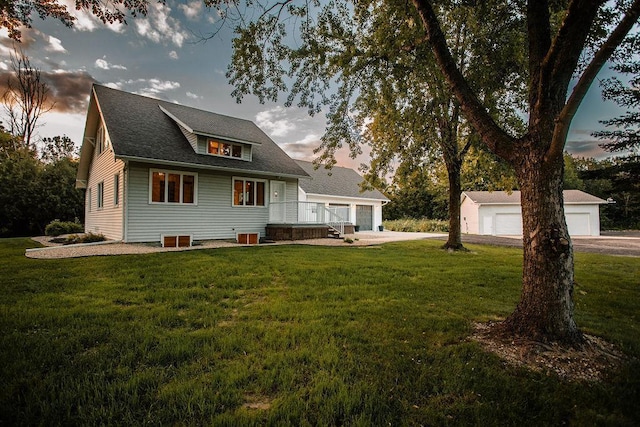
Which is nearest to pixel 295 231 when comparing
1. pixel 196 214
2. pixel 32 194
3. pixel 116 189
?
pixel 196 214


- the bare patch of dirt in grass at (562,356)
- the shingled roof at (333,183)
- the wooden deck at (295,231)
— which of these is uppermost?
A: the shingled roof at (333,183)

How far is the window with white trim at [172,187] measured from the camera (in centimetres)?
1219

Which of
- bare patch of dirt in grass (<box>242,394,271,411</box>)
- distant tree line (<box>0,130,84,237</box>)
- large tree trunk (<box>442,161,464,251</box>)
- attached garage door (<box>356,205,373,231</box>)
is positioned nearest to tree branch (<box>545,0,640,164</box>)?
bare patch of dirt in grass (<box>242,394,271,411</box>)

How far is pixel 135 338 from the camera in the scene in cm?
322

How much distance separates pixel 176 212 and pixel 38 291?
7903mm

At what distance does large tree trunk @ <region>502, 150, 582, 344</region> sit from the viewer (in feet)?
10.4

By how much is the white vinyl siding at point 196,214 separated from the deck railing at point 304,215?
22.4 inches

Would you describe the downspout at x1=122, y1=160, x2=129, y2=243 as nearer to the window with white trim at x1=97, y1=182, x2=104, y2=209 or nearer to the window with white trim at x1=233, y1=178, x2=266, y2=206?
the window with white trim at x1=97, y1=182, x2=104, y2=209

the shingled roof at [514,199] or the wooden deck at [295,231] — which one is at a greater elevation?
the shingled roof at [514,199]

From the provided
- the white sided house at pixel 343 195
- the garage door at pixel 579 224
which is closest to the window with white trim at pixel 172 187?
the white sided house at pixel 343 195

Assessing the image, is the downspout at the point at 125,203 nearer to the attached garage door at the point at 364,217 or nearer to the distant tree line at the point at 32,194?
the distant tree line at the point at 32,194

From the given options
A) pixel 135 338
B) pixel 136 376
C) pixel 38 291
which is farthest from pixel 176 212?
pixel 136 376

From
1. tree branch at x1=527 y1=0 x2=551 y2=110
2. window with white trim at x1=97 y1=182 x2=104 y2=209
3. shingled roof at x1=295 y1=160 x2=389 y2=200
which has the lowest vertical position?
window with white trim at x1=97 y1=182 x2=104 y2=209

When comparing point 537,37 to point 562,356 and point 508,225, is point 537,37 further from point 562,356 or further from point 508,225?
point 508,225
